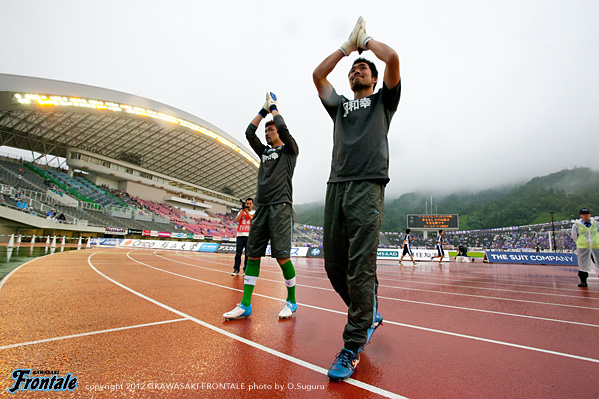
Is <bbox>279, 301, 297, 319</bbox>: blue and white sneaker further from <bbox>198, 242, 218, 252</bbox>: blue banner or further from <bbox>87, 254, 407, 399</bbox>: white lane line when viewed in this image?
<bbox>198, 242, 218, 252</bbox>: blue banner

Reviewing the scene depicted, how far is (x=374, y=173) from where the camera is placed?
192 centimetres

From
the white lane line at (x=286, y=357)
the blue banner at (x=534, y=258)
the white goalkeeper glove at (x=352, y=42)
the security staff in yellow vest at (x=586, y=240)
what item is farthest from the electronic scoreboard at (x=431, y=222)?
the white goalkeeper glove at (x=352, y=42)

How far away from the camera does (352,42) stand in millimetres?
2033

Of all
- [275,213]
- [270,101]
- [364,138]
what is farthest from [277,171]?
[364,138]

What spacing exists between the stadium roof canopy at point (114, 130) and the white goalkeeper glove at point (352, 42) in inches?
1189

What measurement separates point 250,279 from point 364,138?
1.97 metres

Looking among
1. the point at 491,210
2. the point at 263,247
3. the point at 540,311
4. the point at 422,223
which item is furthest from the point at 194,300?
the point at 491,210

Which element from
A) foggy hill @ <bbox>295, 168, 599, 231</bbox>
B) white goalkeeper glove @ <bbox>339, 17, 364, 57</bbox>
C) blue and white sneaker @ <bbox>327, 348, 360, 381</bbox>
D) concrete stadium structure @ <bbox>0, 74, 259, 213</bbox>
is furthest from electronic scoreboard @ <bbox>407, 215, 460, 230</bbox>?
blue and white sneaker @ <bbox>327, 348, 360, 381</bbox>

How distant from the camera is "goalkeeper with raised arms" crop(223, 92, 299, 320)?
301cm

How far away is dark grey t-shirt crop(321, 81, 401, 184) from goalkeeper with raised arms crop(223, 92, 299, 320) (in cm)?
99

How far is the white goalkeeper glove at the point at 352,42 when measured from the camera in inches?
79.5

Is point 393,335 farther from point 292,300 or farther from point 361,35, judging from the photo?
point 361,35

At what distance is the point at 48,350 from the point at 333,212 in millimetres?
2106

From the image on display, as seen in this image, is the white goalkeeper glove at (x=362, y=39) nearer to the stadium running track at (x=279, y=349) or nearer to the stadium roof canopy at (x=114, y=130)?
the stadium running track at (x=279, y=349)
